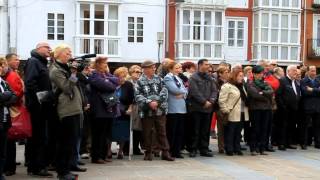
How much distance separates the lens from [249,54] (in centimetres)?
3631

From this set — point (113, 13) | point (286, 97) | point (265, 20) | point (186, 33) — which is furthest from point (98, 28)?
point (286, 97)

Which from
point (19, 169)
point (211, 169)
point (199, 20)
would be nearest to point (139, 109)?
point (211, 169)

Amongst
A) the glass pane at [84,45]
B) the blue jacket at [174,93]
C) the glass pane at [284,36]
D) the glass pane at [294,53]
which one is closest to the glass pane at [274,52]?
the glass pane at [284,36]

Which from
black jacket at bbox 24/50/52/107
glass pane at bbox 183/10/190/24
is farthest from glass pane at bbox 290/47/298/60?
black jacket at bbox 24/50/52/107

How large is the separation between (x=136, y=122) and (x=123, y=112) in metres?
0.38

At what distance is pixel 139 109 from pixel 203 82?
1.60m

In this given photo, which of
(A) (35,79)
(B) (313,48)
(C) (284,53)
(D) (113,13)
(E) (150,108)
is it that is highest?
(D) (113,13)

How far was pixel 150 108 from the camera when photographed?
1096cm

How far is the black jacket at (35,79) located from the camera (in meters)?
8.82

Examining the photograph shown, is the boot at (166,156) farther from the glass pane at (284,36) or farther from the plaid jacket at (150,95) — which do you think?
the glass pane at (284,36)

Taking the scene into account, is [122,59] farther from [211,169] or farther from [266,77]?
[211,169]

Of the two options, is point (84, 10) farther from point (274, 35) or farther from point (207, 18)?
point (274, 35)

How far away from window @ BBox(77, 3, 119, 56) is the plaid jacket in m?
22.0

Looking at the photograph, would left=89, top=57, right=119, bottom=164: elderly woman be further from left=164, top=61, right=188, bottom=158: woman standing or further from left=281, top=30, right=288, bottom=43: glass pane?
left=281, top=30, right=288, bottom=43: glass pane
